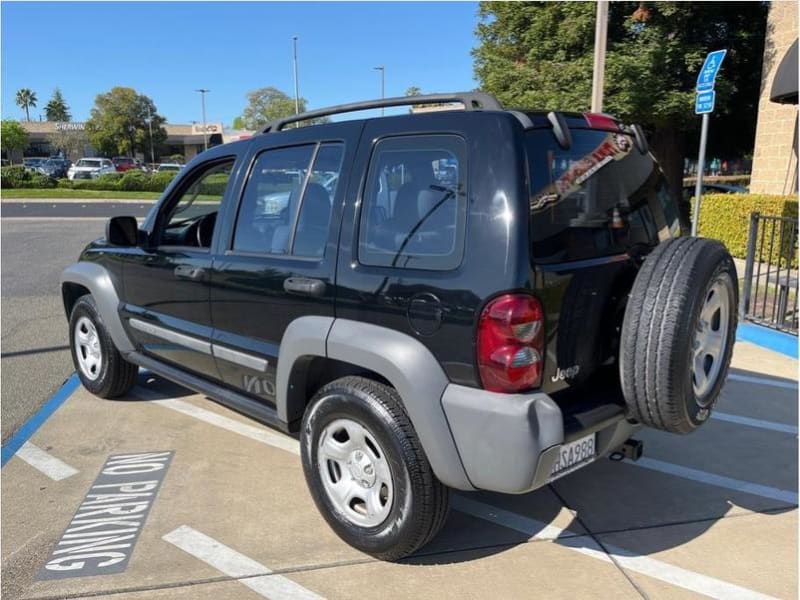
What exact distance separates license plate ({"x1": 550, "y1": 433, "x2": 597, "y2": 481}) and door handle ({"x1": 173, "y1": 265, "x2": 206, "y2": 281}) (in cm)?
221

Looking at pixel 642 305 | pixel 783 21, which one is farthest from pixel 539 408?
pixel 783 21

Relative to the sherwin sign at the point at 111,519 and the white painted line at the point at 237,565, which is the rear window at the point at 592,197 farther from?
the sherwin sign at the point at 111,519

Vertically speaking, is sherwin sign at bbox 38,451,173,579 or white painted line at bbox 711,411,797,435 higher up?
white painted line at bbox 711,411,797,435

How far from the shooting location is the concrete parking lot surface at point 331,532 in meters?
2.76

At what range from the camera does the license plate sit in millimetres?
2547

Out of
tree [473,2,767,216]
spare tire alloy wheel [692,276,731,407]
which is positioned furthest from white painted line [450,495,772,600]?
tree [473,2,767,216]

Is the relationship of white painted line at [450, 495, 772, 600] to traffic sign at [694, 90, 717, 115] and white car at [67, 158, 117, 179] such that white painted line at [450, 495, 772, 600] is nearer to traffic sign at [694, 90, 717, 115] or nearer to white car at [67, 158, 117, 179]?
traffic sign at [694, 90, 717, 115]

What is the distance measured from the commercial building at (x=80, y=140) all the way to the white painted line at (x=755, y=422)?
64.5 metres

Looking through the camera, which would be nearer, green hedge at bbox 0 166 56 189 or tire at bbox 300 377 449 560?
tire at bbox 300 377 449 560

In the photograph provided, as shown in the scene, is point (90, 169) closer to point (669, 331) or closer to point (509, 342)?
point (509, 342)

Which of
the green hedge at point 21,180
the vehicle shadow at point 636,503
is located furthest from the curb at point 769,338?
the green hedge at point 21,180

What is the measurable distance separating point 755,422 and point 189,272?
387cm

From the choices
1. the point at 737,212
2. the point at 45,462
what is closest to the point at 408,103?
the point at 45,462

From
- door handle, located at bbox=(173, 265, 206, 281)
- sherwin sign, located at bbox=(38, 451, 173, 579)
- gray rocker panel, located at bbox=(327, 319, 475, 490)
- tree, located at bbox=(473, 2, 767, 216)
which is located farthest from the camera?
tree, located at bbox=(473, 2, 767, 216)
